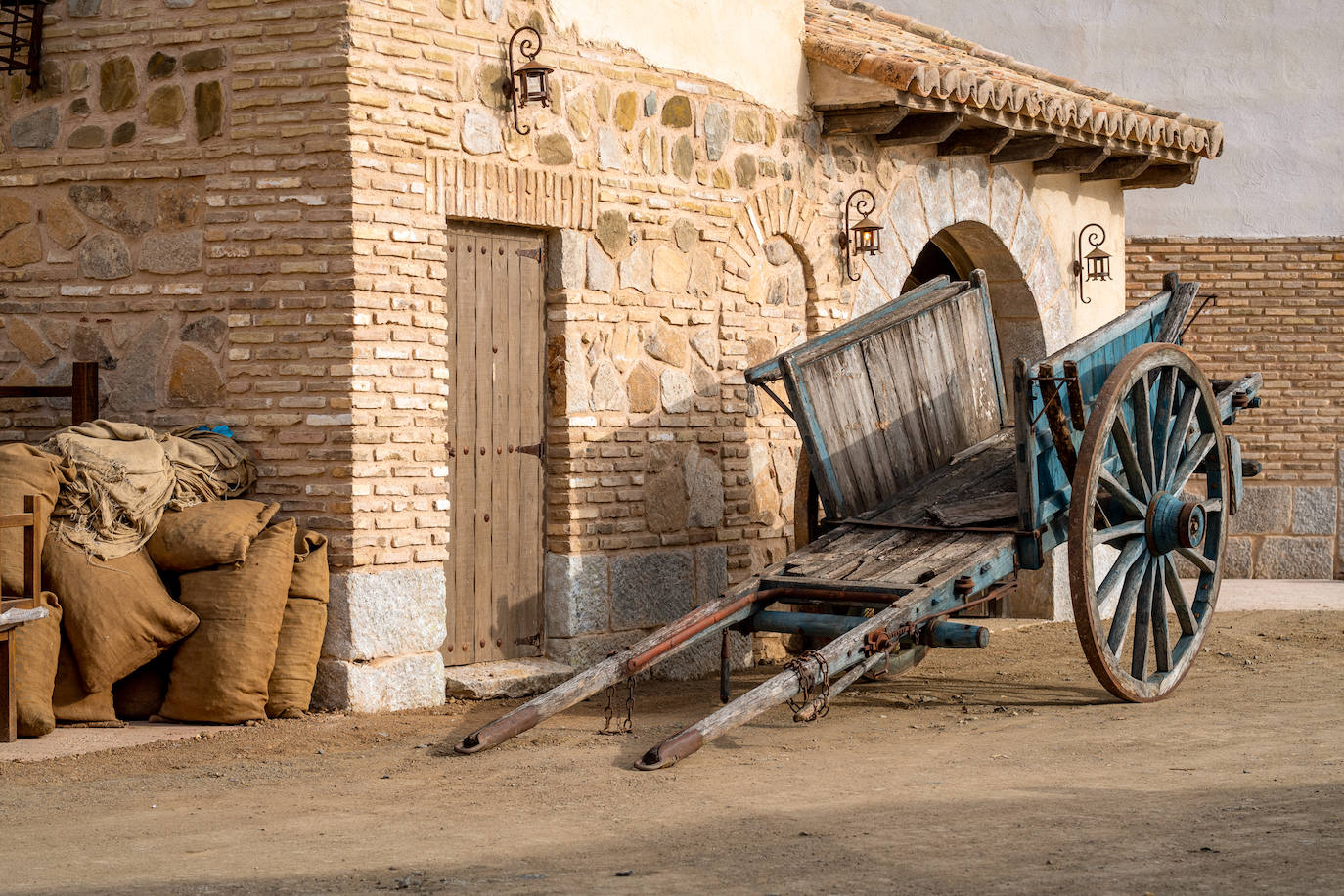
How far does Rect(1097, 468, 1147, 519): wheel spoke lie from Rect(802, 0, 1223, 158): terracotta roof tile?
8.60ft

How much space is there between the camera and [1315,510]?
12586 mm

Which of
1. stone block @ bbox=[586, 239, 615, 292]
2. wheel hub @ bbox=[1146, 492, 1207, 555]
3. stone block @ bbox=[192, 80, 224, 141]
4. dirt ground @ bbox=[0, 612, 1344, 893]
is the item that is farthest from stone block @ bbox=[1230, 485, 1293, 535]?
stone block @ bbox=[192, 80, 224, 141]

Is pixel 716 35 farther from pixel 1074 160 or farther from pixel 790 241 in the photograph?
pixel 1074 160

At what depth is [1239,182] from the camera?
12.6m

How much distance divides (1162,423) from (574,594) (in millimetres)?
2722

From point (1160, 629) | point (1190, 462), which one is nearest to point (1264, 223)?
point (1190, 462)

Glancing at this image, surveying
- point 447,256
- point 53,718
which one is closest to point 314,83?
point 447,256

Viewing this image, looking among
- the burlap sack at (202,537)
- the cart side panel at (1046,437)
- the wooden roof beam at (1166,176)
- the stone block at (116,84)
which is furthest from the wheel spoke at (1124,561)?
the wooden roof beam at (1166,176)

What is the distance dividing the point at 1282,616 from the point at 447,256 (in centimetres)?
605

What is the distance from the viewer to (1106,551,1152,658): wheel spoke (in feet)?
21.4

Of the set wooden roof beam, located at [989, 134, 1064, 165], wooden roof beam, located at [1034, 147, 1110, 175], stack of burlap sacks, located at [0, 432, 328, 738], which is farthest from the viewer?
wooden roof beam, located at [1034, 147, 1110, 175]

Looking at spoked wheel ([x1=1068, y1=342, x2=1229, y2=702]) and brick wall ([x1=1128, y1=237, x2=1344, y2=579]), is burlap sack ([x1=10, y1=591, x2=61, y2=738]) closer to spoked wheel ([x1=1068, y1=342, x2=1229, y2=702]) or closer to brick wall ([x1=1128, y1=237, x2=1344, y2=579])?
spoked wheel ([x1=1068, y1=342, x2=1229, y2=702])

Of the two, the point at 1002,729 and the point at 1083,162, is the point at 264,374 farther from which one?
the point at 1083,162

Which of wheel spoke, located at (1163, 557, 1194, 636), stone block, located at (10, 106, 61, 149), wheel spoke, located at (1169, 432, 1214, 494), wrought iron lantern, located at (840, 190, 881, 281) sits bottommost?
wheel spoke, located at (1163, 557, 1194, 636)
